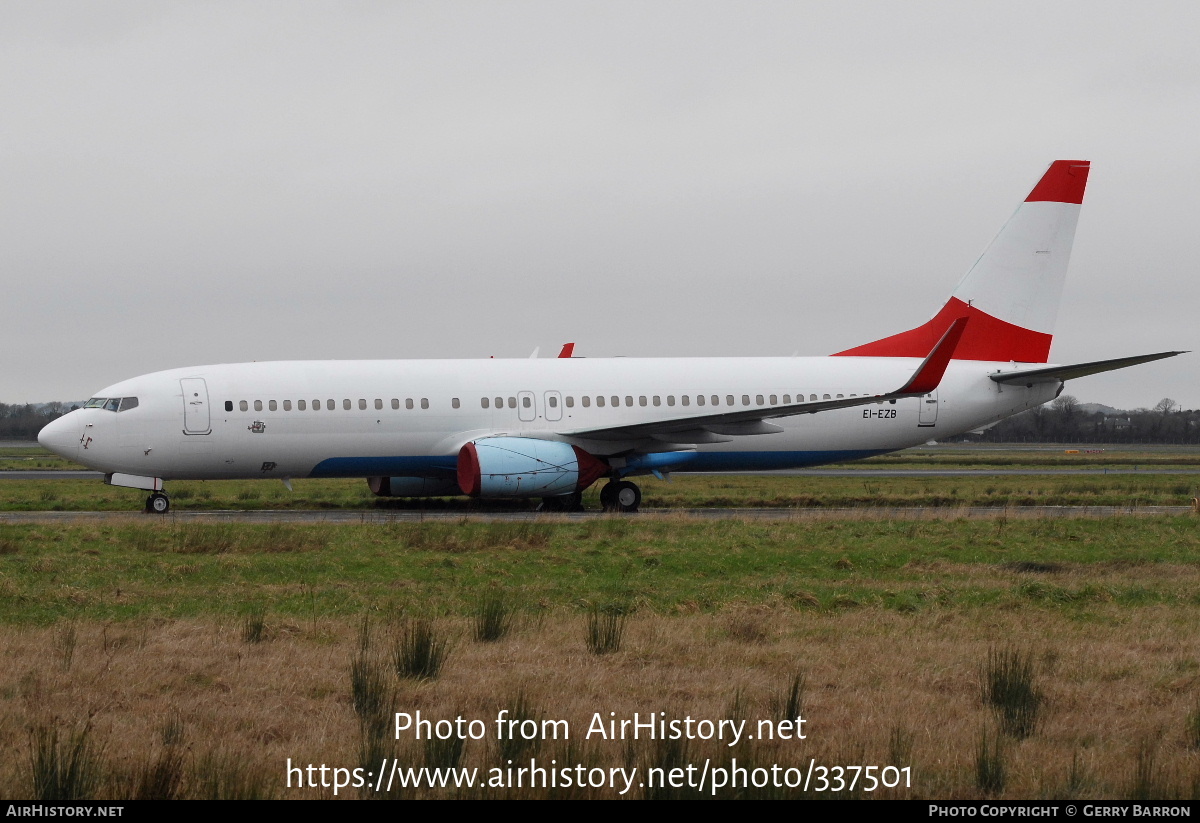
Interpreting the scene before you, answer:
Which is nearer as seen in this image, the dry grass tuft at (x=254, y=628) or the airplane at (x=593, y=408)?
the dry grass tuft at (x=254, y=628)

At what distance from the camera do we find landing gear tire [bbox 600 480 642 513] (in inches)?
1119

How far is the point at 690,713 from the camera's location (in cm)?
889

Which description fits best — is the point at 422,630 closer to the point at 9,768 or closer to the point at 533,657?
the point at 533,657

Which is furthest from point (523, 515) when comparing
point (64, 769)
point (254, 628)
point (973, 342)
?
point (64, 769)

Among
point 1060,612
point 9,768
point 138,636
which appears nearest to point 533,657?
point 138,636

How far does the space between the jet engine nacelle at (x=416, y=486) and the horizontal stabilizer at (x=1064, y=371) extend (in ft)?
44.5

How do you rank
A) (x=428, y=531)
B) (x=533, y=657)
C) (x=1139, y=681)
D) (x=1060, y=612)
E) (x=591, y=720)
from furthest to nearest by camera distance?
(x=428, y=531) → (x=1060, y=612) → (x=533, y=657) → (x=1139, y=681) → (x=591, y=720)

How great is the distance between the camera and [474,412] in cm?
2834

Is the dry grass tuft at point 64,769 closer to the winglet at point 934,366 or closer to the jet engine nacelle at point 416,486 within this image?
the winglet at point 934,366

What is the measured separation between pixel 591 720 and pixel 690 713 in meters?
0.73

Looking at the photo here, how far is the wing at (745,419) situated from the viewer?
26.4 m

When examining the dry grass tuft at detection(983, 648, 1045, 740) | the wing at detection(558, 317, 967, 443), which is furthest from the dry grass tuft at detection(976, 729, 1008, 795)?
the wing at detection(558, 317, 967, 443)

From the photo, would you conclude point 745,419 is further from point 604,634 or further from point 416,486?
point 604,634

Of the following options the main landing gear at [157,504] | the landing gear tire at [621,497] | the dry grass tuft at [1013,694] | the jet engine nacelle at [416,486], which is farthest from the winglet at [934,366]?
the dry grass tuft at [1013,694]
